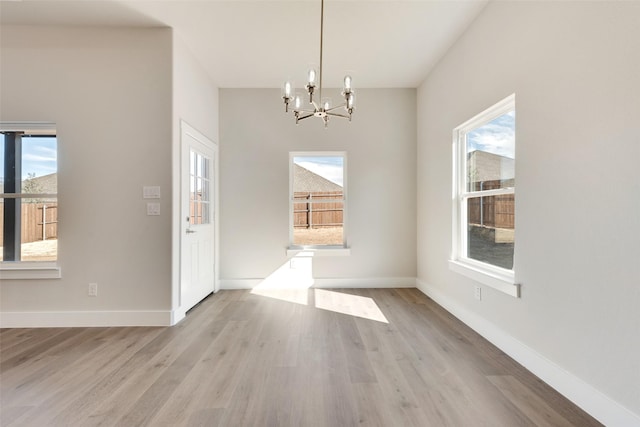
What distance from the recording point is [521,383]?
6.29 ft

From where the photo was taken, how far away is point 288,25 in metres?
2.85

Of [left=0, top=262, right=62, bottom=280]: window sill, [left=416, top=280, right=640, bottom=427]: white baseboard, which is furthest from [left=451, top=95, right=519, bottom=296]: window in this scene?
[left=0, top=262, right=62, bottom=280]: window sill

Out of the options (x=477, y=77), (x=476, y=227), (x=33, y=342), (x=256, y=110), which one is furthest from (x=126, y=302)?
(x=477, y=77)

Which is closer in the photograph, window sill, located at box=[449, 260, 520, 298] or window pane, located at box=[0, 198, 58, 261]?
window sill, located at box=[449, 260, 520, 298]

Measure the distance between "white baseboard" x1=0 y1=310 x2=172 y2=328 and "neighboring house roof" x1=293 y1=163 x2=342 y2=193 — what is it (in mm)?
2386

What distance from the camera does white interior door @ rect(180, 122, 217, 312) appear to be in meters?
3.21

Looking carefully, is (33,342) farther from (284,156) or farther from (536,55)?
(536,55)

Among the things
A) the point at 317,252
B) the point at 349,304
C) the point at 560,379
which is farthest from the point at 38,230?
the point at 560,379

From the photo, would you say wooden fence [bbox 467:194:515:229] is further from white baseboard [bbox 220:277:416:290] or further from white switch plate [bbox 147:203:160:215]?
white switch plate [bbox 147:203:160:215]

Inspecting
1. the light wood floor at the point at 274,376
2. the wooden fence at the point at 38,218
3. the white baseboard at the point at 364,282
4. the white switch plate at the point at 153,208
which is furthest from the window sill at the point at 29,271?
the white baseboard at the point at 364,282

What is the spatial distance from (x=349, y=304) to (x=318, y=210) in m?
1.48

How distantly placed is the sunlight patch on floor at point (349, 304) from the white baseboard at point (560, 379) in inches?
36.3

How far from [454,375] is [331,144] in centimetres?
326

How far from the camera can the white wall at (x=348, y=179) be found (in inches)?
169
